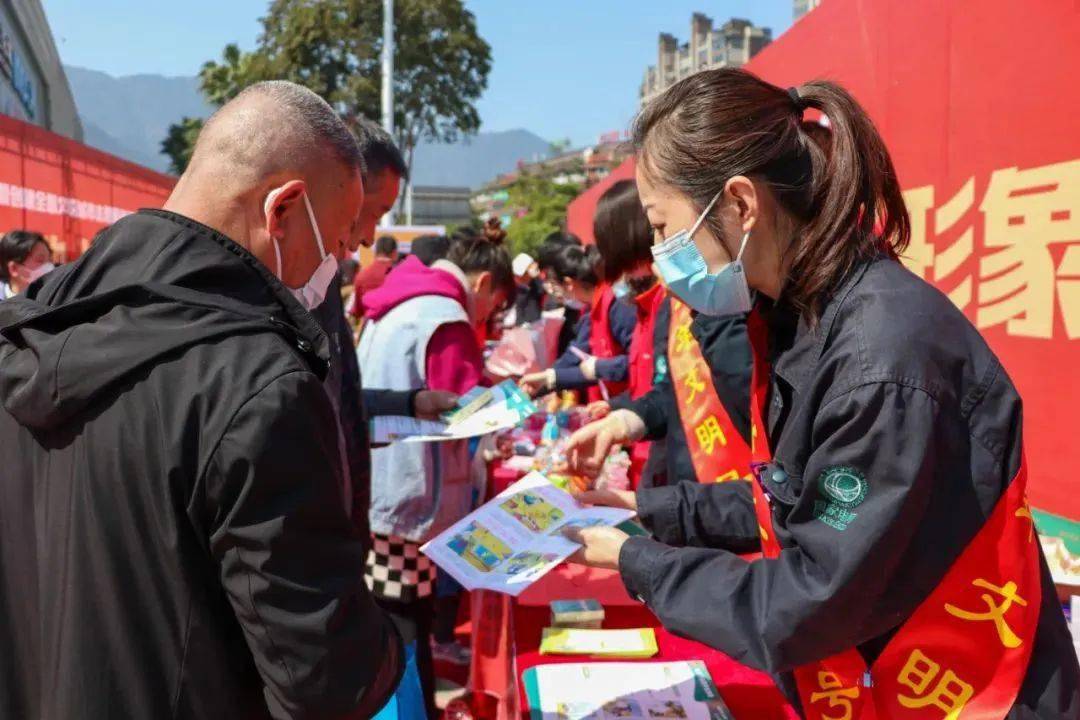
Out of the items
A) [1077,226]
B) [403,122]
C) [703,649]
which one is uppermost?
[403,122]

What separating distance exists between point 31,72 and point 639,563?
28.6 meters

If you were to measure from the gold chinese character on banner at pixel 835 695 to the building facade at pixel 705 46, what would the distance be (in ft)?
217

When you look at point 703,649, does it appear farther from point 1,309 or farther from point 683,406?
point 1,309

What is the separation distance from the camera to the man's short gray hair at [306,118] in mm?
1188

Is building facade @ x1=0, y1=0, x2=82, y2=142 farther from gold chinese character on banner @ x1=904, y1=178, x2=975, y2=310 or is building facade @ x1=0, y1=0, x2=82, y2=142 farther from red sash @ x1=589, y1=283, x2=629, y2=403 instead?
gold chinese character on banner @ x1=904, y1=178, x2=975, y2=310

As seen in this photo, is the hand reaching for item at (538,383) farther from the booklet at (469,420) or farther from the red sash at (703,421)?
the red sash at (703,421)

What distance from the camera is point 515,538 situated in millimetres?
1702

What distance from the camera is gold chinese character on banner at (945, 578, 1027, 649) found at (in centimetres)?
108

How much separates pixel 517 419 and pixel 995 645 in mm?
1421

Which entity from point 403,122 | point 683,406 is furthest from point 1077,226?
point 403,122

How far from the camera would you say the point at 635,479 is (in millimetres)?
3170

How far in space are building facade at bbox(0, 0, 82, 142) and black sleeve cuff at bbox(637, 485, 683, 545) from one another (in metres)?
14.8

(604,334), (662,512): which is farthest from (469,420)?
(604,334)

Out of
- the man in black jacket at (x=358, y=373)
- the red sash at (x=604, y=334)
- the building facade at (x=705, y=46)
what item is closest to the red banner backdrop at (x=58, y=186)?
the red sash at (x=604, y=334)
